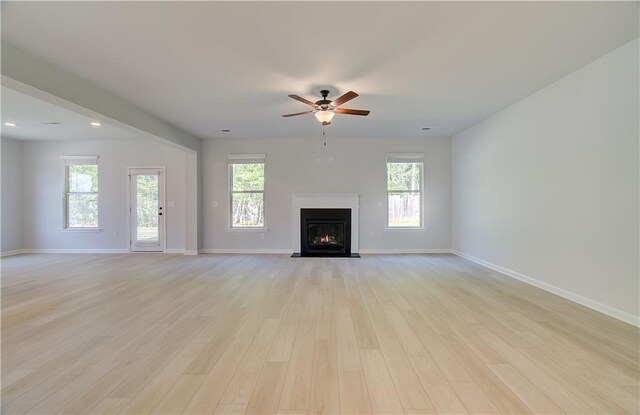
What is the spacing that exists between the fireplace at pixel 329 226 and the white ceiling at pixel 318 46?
2919 millimetres

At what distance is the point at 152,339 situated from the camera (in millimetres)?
2521

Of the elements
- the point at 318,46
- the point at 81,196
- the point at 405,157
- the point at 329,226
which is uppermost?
the point at 318,46

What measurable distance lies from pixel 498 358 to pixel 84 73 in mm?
4961

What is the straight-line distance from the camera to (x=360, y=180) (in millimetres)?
6852

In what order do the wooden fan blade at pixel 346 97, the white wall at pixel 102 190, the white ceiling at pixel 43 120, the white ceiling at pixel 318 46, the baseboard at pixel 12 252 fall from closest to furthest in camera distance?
the white ceiling at pixel 318 46 < the wooden fan blade at pixel 346 97 < the white ceiling at pixel 43 120 < the baseboard at pixel 12 252 < the white wall at pixel 102 190

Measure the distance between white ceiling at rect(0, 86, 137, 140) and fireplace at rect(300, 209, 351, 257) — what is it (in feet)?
13.6

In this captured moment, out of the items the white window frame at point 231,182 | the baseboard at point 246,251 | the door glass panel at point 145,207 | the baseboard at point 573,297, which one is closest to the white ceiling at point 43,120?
the door glass panel at point 145,207

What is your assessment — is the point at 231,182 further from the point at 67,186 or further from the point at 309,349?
the point at 309,349

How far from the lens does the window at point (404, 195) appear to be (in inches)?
271

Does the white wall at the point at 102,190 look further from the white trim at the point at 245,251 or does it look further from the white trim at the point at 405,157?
the white trim at the point at 405,157

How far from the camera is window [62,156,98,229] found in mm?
7074

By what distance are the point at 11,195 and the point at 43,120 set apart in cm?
292

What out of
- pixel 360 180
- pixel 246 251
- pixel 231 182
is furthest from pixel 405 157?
pixel 246 251

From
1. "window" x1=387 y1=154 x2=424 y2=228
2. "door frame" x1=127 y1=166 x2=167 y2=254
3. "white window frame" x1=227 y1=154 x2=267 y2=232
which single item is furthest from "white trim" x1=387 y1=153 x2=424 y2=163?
"door frame" x1=127 y1=166 x2=167 y2=254
